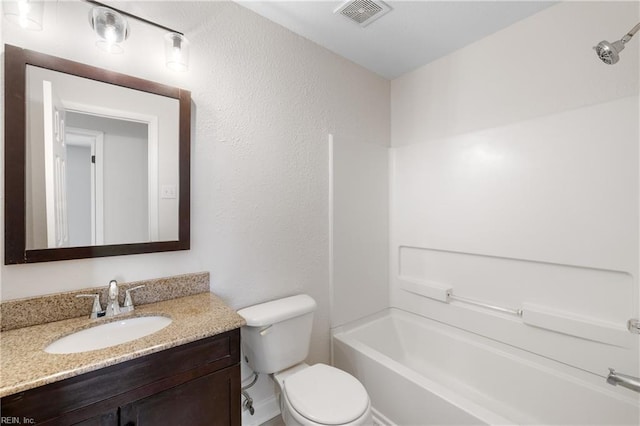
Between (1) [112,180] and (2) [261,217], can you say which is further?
(2) [261,217]

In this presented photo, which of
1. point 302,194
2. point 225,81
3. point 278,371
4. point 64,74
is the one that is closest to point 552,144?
point 302,194

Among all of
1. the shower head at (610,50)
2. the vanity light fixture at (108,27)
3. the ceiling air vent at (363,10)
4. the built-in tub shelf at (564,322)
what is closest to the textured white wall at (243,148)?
the vanity light fixture at (108,27)

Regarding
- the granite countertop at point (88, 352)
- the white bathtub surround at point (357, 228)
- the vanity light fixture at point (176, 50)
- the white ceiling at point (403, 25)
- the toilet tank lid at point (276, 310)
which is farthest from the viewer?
the white bathtub surround at point (357, 228)

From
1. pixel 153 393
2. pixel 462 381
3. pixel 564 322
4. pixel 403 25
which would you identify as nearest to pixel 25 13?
pixel 153 393

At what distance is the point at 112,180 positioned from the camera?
4.22ft

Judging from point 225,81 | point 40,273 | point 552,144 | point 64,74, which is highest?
point 225,81

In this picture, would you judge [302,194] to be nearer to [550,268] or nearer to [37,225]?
[37,225]

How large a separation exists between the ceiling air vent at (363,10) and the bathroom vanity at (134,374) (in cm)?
176

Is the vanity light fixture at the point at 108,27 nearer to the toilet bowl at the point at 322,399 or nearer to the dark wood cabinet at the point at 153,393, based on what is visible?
the dark wood cabinet at the point at 153,393

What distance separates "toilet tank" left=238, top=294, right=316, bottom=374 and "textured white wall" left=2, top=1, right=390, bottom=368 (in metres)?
0.17

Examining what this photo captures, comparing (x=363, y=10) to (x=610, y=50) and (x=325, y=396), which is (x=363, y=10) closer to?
(x=610, y=50)

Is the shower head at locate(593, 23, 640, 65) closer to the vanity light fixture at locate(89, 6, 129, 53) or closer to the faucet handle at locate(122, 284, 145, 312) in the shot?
the vanity light fixture at locate(89, 6, 129, 53)

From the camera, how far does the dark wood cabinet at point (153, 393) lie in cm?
81

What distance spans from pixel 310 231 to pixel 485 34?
179 centimetres
